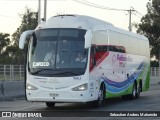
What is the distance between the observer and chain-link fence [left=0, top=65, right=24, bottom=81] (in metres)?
39.6

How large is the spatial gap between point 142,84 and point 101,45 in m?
7.93

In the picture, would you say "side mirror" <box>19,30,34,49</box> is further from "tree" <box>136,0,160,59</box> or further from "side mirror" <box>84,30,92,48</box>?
"tree" <box>136,0,160,59</box>

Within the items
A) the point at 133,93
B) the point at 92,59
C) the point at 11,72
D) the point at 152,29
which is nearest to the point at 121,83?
the point at 133,93

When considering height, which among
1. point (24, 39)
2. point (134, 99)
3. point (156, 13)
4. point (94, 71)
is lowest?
point (134, 99)

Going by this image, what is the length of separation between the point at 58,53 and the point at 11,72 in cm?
2397

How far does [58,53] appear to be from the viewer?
1709cm

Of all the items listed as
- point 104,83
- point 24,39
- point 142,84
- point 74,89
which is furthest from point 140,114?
point 142,84

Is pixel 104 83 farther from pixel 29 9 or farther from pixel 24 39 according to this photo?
pixel 29 9

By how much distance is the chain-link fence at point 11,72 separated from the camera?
39.6 m

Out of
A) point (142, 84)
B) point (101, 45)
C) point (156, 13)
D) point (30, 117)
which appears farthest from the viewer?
point (156, 13)

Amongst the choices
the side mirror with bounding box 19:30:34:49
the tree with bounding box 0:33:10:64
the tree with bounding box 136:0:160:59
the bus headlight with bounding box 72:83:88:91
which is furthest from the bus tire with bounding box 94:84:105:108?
the tree with bounding box 0:33:10:64

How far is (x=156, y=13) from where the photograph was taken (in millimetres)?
74312

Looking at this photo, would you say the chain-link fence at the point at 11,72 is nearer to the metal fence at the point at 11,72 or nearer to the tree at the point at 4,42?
the metal fence at the point at 11,72

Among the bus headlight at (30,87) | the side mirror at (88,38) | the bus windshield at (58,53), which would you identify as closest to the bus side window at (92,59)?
the bus windshield at (58,53)
